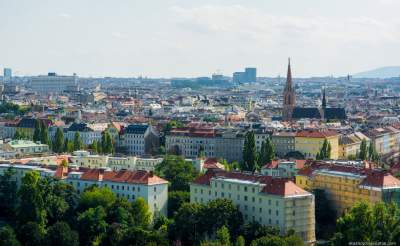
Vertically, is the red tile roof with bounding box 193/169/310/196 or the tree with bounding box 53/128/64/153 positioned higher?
the red tile roof with bounding box 193/169/310/196

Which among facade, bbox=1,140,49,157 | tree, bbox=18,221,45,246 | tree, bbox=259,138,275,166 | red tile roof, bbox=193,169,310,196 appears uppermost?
red tile roof, bbox=193,169,310,196

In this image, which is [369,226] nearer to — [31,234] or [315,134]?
[31,234]

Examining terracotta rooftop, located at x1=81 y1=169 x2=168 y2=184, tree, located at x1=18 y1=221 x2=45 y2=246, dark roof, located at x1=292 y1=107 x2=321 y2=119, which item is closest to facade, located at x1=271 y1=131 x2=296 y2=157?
terracotta rooftop, located at x1=81 y1=169 x2=168 y2=184

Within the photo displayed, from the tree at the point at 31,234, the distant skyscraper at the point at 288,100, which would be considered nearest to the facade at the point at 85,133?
the distant skyscraper at the point at 288,100

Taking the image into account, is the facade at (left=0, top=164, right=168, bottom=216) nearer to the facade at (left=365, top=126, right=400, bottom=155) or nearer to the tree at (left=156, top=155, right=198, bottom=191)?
the tree at (left=156, top=155, right=198, bottom=191)

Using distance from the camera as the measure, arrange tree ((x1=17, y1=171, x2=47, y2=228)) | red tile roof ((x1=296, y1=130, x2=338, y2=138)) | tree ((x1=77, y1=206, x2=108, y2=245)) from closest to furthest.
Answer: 1. tree ((x1=77, y1=206, x2=108, y2=245))
2. tree ((x1=17, y1=171, x2=47, y2=228))
3. red tile roof ((x1=296, y1=130, x2=338, y2=138))
